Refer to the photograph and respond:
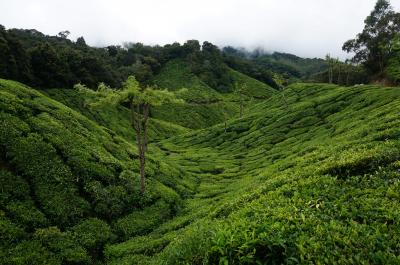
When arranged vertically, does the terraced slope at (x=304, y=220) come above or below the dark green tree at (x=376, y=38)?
below

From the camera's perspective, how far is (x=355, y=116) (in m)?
56.2

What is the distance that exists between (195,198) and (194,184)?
7.28m

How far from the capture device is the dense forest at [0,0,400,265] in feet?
43.2

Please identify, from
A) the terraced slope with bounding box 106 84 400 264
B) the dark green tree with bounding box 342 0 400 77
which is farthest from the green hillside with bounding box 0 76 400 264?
the dark green tree with bounding box 342 0 400 77

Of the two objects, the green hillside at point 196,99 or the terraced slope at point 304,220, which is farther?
the green hillside at point 196,99

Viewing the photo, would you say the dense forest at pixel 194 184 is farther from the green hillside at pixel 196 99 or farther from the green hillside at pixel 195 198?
the green hillside at pixel 196 99

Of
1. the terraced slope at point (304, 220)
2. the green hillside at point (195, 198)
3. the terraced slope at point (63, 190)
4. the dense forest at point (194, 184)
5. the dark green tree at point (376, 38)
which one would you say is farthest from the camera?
the dark green tree at point (376, 38)

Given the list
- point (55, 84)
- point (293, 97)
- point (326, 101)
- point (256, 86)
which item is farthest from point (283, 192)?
point (256, 86)

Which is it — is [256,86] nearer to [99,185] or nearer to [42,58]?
[42,58]

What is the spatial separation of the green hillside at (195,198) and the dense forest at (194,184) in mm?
93

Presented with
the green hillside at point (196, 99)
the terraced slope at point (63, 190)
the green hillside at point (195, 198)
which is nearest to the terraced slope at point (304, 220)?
the green hillside at point (195, 198)

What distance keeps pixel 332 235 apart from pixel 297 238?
1.30 m

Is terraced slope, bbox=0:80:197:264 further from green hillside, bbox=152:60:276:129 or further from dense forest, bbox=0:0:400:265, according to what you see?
green hillside, bbox=152:60:276:129

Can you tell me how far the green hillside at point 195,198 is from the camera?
12.7 meters
